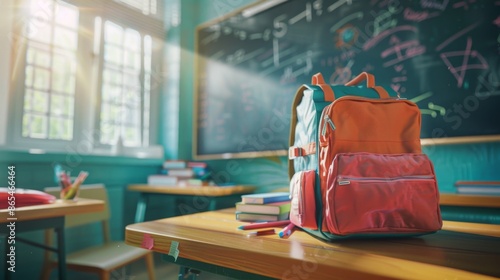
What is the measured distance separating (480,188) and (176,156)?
1.98m

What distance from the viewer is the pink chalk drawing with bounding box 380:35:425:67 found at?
60.4 inches

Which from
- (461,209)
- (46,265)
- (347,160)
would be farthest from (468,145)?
(46,265)

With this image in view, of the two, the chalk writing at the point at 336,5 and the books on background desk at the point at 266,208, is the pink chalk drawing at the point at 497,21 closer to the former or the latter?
the chalk writing at the point at 336,5

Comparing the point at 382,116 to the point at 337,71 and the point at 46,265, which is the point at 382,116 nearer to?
the point at 337,71

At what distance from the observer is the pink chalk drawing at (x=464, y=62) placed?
137 centimetres

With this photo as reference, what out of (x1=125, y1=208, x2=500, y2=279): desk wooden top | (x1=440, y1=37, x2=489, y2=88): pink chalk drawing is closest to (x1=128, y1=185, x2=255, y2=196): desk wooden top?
(x1=125, y1=208, x2=500, y2=279): desk wooden top

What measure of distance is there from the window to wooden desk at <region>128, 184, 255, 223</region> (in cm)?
51

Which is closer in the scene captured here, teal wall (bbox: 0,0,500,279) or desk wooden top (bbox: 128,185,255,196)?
teal wall (bbox: 0,0,500,279)

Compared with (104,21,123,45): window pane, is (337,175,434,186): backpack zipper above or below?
below

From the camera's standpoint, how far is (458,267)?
18.2 inches

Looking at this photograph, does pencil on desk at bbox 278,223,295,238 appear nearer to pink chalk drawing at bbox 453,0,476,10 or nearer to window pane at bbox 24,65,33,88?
pink chalk drawing at bbox 453,0,476,10

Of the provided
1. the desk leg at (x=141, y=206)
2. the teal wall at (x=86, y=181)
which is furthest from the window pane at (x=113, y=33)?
the desk leg at (x=141, y=206)

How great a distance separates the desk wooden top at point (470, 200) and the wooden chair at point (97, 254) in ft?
4.77

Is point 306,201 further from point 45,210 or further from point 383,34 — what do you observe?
point 383,34
